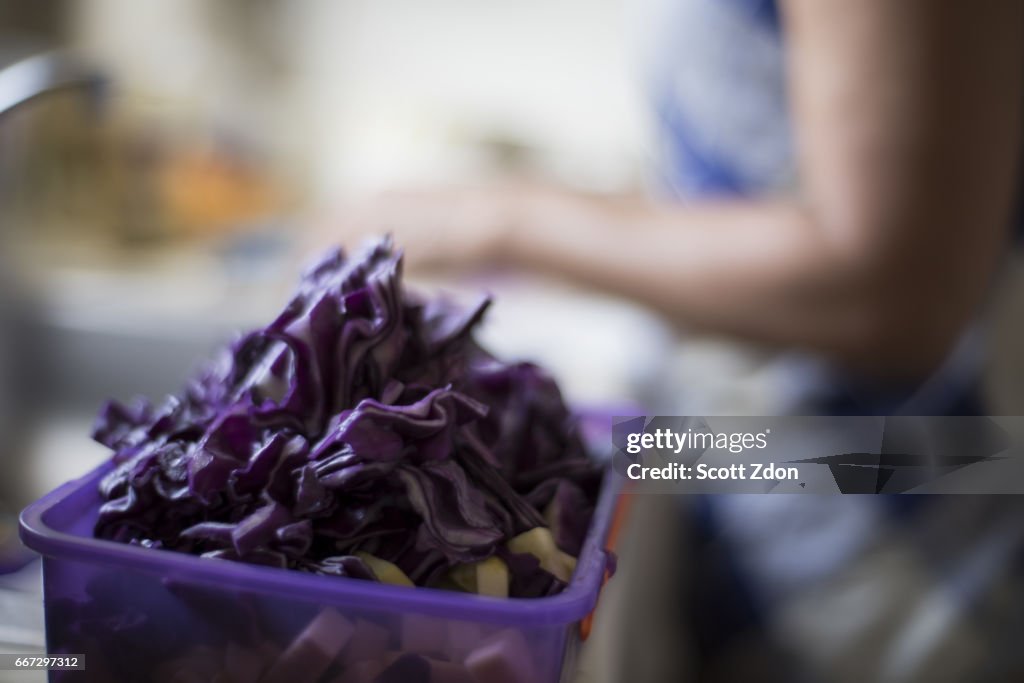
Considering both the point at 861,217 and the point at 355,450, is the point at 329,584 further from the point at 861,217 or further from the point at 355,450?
the point at 861,217

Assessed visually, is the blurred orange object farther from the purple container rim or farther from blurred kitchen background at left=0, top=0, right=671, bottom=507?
the purple container rim

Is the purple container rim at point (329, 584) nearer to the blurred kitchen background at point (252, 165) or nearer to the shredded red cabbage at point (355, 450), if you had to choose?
the shredded red cabbage at point (355, 450)

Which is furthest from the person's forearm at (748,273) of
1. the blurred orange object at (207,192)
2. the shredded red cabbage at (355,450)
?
the blurred orange object at (207,192)

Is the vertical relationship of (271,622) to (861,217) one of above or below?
below

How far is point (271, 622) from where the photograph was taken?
0.79ft

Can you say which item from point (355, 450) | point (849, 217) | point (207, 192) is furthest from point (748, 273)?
point (207, 192)

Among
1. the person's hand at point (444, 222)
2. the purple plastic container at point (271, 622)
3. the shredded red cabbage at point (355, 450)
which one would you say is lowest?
the purple plastic container at point (271, 622)

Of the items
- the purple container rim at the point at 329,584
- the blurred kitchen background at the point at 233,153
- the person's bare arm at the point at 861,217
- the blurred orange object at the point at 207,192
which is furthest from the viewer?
the blurred orange object at the point at 207,192

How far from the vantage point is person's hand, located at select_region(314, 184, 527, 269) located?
1.65 ft

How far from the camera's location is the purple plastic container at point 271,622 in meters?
0.23

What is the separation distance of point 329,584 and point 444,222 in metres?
0.31

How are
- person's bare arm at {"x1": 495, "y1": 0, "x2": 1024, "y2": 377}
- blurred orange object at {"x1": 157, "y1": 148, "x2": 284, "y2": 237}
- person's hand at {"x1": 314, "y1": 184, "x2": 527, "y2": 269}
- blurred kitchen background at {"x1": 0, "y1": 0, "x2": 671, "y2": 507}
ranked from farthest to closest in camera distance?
blurred orange object at {"x1": 157, "y1": 148, "x2": 284, "y2": 237} → blurred kitchen background at {"x1": 0, "y1": 0, "x2": 671, "y2": 507} → person's hand at {"x1": 314, "y1": 184, "x2": 527, "y2": 269} → person's bare arm at {"x1": 495, "y1": 0, "x2": 1024, "y2": 377}

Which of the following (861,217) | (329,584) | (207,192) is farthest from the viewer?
(207,192)

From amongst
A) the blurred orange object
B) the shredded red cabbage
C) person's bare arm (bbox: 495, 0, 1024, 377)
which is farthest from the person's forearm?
the blurred orange object
